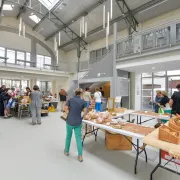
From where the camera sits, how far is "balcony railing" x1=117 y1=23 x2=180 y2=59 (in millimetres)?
4957

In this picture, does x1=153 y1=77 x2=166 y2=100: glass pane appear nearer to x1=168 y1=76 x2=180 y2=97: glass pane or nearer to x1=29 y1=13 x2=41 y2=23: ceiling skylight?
x1=168 y1=76 x2=180 y2=97: glass pane

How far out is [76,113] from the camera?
103 inches

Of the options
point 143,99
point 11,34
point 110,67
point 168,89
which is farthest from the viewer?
point 11,34

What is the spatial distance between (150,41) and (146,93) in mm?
4153

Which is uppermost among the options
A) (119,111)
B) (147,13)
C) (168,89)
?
(147,13)

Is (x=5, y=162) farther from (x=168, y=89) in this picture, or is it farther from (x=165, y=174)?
(x=168, y=89)

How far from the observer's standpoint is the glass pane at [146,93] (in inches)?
354

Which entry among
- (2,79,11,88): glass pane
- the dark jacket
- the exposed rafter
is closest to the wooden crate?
the dark jacket

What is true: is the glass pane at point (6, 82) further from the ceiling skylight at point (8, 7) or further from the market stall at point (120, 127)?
the market stall at point (120, 127)

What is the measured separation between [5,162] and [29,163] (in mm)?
466

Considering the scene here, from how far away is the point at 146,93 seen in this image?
29.8 feet

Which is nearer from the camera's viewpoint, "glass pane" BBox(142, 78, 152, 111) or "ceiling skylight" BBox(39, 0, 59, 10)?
"glass pane" BBox(142, 78, 152, 111)

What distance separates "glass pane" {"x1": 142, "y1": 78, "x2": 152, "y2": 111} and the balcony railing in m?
3.49

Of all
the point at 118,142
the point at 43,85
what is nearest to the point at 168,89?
the point at 118,142
